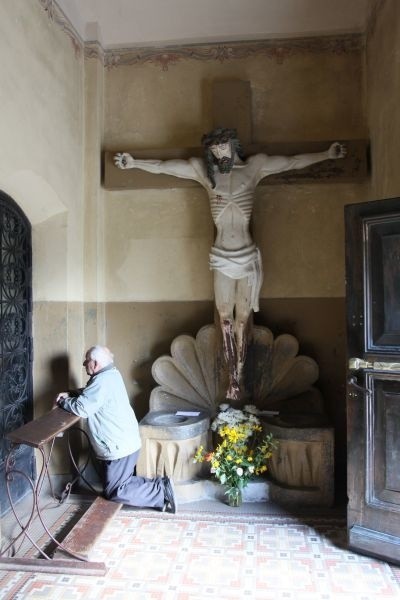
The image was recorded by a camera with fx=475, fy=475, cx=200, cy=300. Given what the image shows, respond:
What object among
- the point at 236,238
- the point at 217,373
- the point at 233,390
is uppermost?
the point at 236,238

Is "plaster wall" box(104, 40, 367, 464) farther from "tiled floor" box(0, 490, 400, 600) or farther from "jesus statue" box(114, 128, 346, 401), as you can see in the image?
"tiled floor" box(0, 490, 400, 600)

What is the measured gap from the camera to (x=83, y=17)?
3.84 metres

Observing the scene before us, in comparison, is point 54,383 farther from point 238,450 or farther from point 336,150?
point 336,150

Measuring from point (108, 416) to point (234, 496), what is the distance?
1.02 meters

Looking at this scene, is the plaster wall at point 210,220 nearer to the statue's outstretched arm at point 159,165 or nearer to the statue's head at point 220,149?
the statue's outstretched arm at point 159,165

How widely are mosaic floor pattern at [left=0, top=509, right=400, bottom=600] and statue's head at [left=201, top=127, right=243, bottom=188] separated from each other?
2.39m

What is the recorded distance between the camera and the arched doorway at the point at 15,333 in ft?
10.4

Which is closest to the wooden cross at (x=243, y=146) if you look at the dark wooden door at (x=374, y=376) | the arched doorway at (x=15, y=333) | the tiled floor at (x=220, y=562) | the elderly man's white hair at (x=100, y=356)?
the arched doorway at (x=15, y=333)

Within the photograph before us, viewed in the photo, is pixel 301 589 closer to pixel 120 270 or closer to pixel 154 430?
pixel 154 430

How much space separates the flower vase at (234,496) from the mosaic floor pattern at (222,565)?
15cm

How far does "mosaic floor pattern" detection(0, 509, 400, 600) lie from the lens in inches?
91.3

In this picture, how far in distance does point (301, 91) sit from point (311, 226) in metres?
1.09

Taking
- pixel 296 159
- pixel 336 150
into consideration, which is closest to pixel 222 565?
pixel 296 159

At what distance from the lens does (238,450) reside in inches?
129
